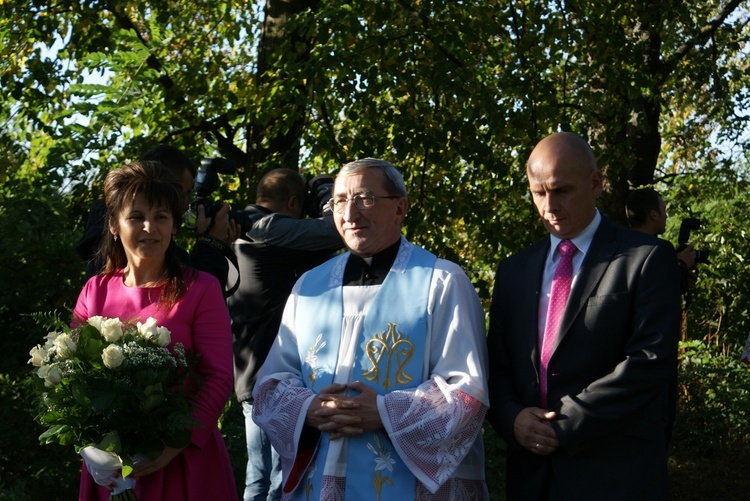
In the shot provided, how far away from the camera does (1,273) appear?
25.2 feet

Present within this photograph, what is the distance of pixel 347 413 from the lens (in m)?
3.70

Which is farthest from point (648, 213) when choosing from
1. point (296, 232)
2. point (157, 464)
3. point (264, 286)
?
point (157, 464)

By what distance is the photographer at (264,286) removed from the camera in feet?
17.7

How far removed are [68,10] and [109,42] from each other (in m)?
0.46

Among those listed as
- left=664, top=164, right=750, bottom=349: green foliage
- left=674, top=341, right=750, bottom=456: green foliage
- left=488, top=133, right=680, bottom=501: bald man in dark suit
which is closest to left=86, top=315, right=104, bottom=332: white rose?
left=488, top=133, right=680, bottom=501: bald man in dark suit

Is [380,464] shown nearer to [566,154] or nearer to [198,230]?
[566,154]

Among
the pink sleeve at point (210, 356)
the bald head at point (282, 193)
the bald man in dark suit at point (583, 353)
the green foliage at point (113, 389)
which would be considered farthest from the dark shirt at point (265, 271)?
the green foliage at point (113, 389)

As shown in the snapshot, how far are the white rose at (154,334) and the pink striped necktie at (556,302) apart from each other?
1.40 meters

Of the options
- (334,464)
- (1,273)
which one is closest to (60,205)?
(1,273)

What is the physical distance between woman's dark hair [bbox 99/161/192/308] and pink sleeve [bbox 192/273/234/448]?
0.11m

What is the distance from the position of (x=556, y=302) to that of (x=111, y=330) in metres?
1.66

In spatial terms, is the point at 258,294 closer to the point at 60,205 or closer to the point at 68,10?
the point at 60,205

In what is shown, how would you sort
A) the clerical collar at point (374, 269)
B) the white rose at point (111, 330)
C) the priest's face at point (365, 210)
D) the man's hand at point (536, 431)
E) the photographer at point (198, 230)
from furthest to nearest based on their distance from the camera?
1. the photographer at point (198, 230)
2. the clerical collar at point (374, 269)
3. the priest's face at point (365, 210)
4. the man's hand at point (536, 431)
5. the white rose at point (111, 330)

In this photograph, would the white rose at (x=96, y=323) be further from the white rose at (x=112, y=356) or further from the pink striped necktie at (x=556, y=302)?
the pink striped necktie at (x=556, y=302)
